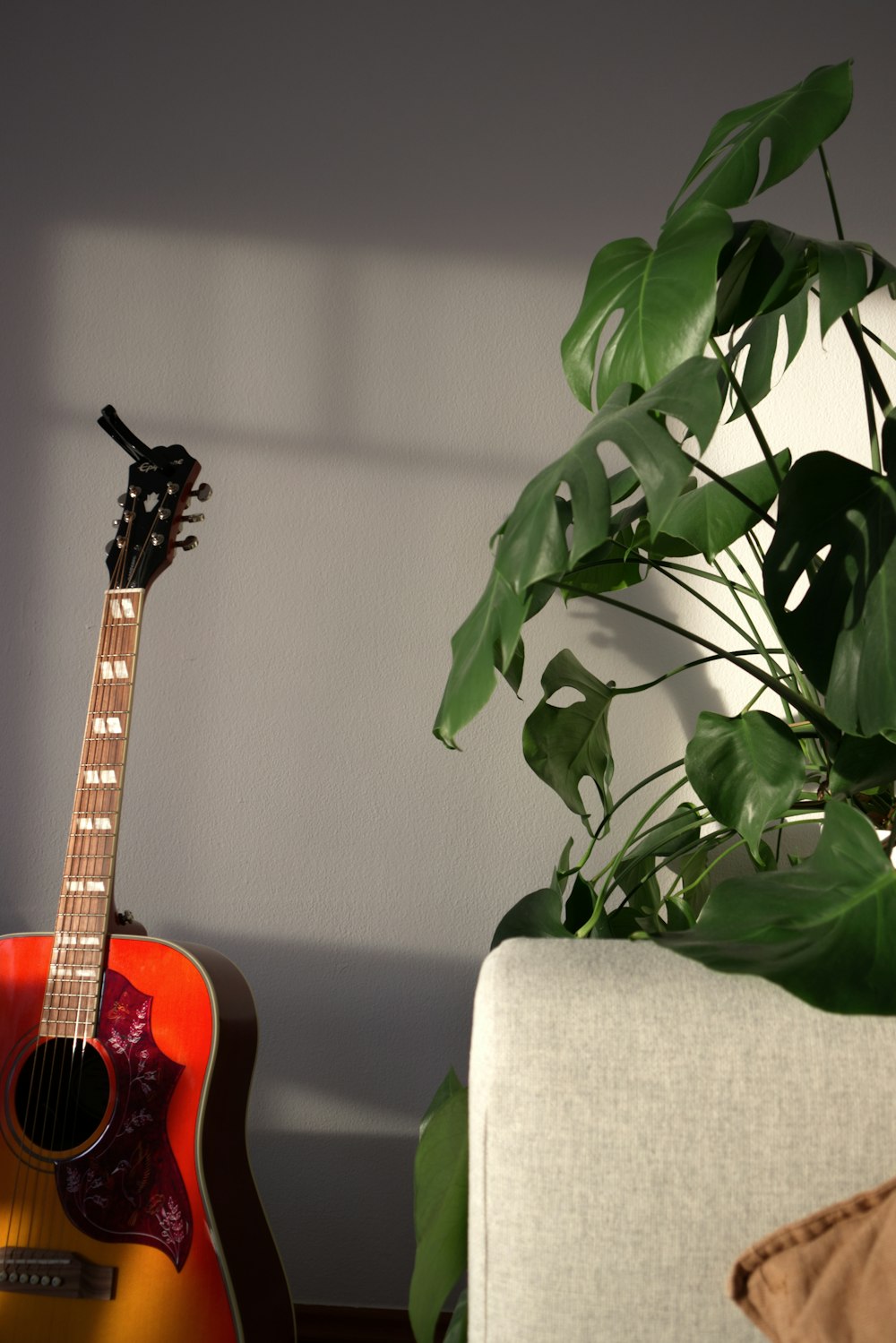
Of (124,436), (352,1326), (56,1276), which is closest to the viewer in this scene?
(56,1276)

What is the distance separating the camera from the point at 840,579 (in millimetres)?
815

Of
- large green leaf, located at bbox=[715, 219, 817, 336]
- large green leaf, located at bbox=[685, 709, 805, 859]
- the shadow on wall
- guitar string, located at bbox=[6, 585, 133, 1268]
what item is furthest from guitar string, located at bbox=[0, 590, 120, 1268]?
large green leaf, located at bbox=[715, 219, 817, 336]

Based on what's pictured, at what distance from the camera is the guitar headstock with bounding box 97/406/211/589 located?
4.23 ft

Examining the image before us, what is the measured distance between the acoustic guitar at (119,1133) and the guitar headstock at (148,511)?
21 centimetres

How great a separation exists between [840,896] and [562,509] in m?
0.34

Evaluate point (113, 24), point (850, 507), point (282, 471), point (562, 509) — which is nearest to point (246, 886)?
point (282, 471)

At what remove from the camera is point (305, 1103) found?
148 centimetres

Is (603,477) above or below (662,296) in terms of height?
below

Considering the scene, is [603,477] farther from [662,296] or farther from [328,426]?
[328,426]

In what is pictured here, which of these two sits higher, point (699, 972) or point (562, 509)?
point (562, 509)

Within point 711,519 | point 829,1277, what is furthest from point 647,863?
point 829,1277

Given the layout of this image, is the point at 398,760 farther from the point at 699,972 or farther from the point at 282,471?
the point at 699,972

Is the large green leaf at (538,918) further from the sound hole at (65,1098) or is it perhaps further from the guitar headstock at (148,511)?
the guitar headstock at (148,511)

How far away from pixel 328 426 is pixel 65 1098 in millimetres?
988
